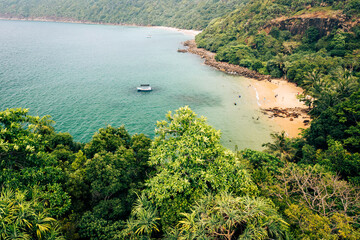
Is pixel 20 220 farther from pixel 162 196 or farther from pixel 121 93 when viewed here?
pixel 121 93

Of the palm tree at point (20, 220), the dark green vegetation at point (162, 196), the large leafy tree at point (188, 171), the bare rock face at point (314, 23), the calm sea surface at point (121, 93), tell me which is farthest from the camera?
the bare rock face at point (314, 23)

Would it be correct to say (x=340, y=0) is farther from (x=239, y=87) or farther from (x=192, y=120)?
(x=192, y=120)

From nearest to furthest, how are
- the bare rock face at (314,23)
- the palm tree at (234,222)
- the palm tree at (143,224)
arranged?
the palm tree at (234,222) → the palm tree at (143,224) → the bare rock face at (314,23)

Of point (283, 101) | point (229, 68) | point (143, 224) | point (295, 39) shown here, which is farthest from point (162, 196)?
point (295, 39)

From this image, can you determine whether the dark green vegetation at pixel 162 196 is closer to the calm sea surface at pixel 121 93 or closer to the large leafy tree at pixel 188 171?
the large leafy tree at pixel 188 171

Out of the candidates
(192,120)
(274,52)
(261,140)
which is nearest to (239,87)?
(261,140)

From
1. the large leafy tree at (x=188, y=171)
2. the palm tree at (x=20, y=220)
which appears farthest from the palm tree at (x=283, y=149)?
the palm tree at (x=20, y=220)

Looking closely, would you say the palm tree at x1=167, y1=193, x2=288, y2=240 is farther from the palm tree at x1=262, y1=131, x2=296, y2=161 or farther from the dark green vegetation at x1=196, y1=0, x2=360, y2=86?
the dark green vegetation at x1=196, y1=0, x2=360, y2=86
